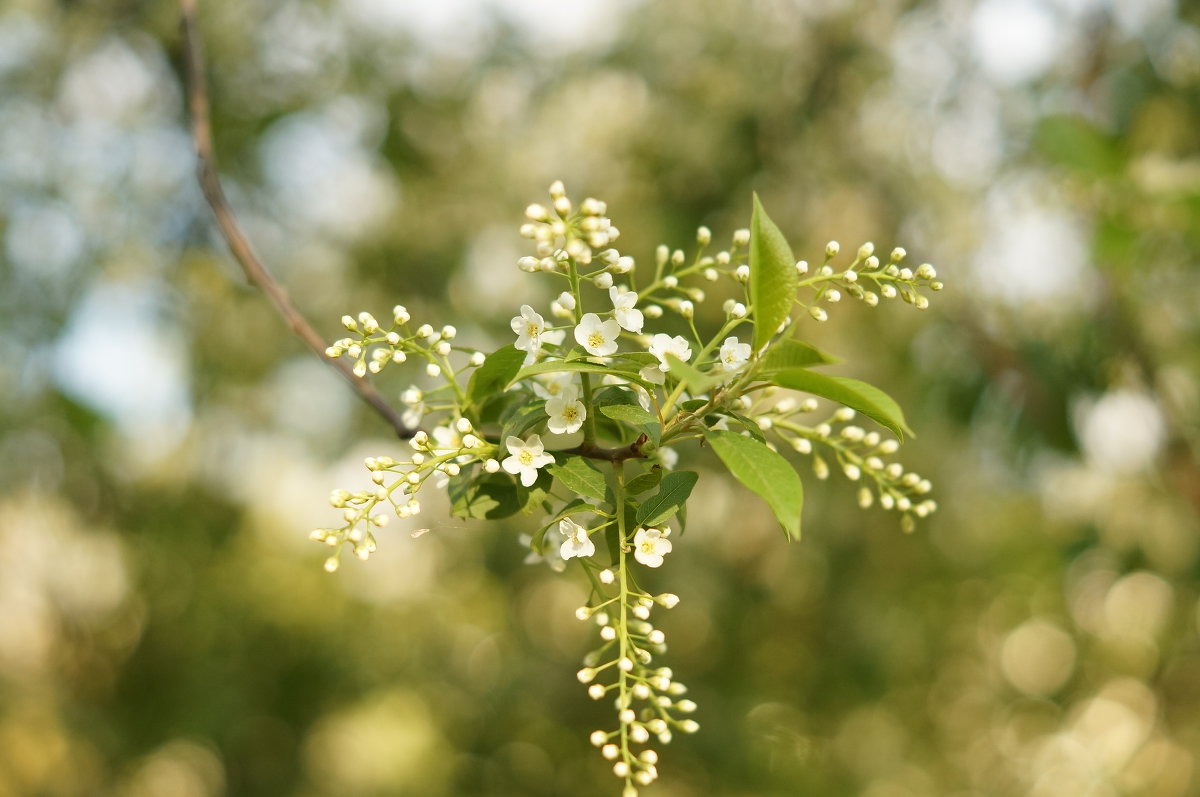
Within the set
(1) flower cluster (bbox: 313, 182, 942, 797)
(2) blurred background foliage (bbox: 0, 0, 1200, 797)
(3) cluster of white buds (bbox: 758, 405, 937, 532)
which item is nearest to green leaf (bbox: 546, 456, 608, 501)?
(1) flower cluster (bbox: 313, 182, 942, 797)

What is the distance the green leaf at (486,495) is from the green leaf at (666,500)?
0.59 feet

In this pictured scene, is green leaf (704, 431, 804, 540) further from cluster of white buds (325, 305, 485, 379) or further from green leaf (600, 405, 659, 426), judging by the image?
cluster of white buds (325, 305, 485, 379)

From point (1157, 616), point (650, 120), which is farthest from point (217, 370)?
point (1157, 616)

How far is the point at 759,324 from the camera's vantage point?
895mm

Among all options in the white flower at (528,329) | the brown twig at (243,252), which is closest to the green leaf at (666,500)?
the white flower at (528,329)

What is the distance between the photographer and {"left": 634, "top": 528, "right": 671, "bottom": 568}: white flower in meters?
0.98

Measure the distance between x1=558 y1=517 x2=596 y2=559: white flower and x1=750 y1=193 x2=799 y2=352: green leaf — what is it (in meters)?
0.28

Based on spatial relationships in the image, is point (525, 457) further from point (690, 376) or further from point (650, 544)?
point (690, 376)

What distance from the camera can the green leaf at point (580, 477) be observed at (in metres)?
0.94

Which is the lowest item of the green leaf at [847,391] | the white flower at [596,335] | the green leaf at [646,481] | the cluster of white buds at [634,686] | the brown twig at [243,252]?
the cluster of white buds at [634,686]

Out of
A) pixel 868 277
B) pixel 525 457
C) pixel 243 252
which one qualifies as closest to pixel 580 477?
pixel 525 457

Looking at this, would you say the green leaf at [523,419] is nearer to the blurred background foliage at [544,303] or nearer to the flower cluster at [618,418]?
the flower cluster at [618,418]

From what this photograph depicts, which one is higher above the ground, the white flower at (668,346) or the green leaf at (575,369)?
the white flower at (668,346)

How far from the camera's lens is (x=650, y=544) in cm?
99
